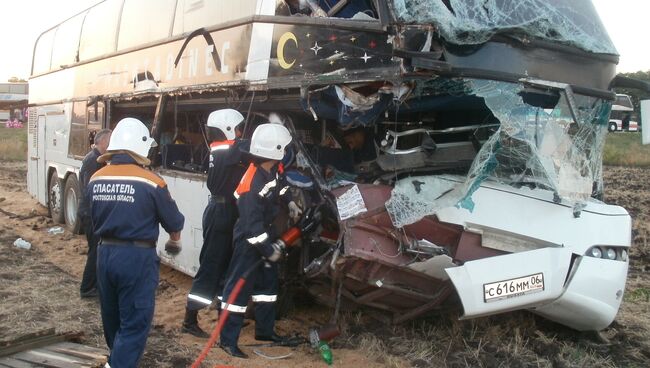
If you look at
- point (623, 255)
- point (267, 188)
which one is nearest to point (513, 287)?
point (623, 255)

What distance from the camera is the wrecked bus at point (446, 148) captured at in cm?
405

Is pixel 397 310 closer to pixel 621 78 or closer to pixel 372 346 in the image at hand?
pixel 372 346

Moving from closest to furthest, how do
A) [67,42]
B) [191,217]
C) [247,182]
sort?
[247,182]
[191,217]
[67,42]

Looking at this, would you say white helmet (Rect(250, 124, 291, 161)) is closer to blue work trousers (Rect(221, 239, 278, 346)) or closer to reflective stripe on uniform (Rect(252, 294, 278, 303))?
blue work trousers (Rect(221, 239, 278, 346))

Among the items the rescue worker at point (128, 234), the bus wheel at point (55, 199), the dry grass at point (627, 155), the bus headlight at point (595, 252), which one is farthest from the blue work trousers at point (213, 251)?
the dry grass at point (627, 155)

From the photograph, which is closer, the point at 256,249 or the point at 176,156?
the point at 256,249

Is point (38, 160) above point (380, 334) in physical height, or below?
above

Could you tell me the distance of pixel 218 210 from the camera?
213 inches

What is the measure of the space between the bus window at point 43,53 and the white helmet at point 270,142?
8.45m

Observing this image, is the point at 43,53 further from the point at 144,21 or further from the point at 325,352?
the point at 325,352

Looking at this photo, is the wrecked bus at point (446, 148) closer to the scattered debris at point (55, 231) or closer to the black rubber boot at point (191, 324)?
the black rubber boot at point (191, 324)

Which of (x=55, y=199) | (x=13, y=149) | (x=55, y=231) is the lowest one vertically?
(x=13, y=149)

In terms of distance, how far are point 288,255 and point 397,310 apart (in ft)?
3.23

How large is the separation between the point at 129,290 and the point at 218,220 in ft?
4.98
